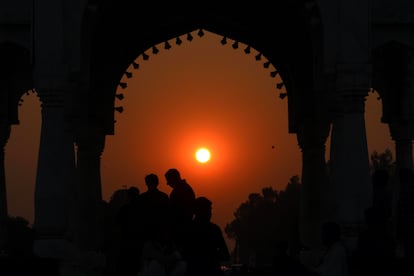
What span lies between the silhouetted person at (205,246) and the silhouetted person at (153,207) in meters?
1.02

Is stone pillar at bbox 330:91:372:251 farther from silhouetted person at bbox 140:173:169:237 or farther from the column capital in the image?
silhouetted person at bbox 140:173:169:237

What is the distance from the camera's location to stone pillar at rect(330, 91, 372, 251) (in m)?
26.3

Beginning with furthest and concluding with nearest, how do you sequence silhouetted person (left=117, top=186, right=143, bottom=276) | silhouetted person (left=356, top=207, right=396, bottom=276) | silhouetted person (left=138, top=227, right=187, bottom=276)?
1. silhouetted person (left=356, top=207, right=396, bottom=276)
2. silhouetted person (left=117, top=186, right=143, bottom=276)
3. silhouetted person (left=138, top=227, right=187, bottom=276)

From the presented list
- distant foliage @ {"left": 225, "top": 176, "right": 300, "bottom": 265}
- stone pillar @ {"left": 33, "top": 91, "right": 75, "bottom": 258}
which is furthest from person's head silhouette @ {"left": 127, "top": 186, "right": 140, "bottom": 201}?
distant foliage @ {"left": 225, "top": 176, "right": 300, "bottom": 265}

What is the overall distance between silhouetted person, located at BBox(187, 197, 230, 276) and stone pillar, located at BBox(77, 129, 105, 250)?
10866 mm

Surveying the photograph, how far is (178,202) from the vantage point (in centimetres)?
2428

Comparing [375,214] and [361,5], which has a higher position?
[361,5]

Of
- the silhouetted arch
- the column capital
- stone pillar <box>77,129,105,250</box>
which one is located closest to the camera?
the column capital

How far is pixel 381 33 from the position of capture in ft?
92.2

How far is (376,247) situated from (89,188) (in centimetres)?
1090

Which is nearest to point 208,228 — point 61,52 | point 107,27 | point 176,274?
point 176,274

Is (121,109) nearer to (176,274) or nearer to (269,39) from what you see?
(269,39)

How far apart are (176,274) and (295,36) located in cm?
1333

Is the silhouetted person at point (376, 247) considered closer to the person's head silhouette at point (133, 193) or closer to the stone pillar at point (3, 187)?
the person's head silhouette at point (133, 193)
